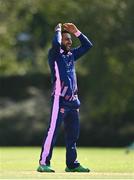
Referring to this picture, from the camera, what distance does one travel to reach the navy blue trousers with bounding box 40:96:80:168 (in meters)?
12.7

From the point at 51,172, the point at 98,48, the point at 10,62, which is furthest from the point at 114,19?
the point at 51,172

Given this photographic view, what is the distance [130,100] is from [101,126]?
1898 millimetres

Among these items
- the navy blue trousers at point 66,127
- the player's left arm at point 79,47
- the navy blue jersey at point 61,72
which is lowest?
the navy blue trousers at point 66,127

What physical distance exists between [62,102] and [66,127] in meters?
0.41

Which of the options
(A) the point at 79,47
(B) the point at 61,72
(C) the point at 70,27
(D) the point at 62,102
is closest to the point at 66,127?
(D) the point at 62,102

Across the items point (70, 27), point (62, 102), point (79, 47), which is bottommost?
point (62, 102)

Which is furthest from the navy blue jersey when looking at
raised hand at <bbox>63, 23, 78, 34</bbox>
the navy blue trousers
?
raised hand at <bbox>63, 23, 78, 34</bbox>

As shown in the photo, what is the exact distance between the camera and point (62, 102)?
12.7 m

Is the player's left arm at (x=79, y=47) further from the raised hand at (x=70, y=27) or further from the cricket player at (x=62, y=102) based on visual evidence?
the cricket player at (x=62, y=102)

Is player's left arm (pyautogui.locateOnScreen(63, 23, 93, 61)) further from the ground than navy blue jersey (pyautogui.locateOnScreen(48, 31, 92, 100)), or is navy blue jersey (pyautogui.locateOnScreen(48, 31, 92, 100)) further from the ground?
player's left arm (pyautogui.locateOnScreen(63, 23, 93, 61))

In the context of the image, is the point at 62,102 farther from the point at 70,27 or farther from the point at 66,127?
the point at 70,27

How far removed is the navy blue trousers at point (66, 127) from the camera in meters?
12.7

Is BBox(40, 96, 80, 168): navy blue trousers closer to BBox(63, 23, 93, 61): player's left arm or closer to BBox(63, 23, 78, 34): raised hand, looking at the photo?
BBox(63, 23, 93, 61): player's left arm

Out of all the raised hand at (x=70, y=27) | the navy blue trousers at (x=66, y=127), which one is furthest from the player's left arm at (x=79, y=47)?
the navy blue trousers at (x=66, y=127)
